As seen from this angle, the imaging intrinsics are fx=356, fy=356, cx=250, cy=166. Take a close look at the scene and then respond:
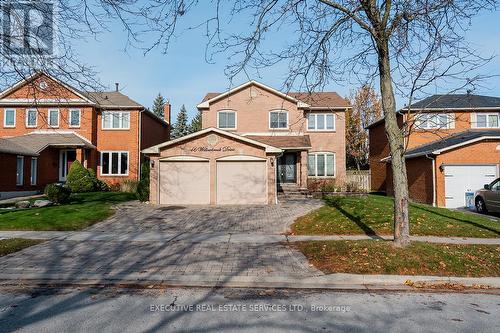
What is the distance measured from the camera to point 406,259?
7.30 m

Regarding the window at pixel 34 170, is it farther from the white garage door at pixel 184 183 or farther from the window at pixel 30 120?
the white garage door at pixel 184 183

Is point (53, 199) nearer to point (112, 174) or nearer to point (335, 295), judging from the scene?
point (112, 174)

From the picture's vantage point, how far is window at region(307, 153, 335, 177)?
26.7 meters

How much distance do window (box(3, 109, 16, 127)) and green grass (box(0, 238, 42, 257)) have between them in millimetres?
21081

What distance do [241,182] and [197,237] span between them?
8.23 meters

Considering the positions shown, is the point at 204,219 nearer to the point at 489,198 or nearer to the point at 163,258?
the point at 163,258

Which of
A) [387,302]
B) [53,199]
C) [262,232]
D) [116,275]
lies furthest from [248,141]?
[387,302]

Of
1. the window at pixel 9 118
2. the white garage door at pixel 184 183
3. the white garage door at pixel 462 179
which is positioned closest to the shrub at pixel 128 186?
the white garage door at pixel 184 183

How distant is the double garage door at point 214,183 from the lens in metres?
18.6

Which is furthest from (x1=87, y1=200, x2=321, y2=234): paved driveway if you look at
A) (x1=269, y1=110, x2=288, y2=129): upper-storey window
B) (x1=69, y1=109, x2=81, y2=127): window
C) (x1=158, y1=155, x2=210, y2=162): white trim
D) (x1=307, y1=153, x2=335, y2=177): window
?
(x1=69, y1=109, x2=81, y2=127): window

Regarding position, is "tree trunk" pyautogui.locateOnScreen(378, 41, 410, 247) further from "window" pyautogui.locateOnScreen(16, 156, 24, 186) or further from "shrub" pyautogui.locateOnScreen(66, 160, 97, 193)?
"window" pyautogui.locateOnScreen(16, 156, 24, 186)

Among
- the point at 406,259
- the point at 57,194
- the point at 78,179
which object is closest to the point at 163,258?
the point at 406,259

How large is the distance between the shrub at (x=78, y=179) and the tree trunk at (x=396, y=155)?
2129cm

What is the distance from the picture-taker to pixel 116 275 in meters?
6.85
